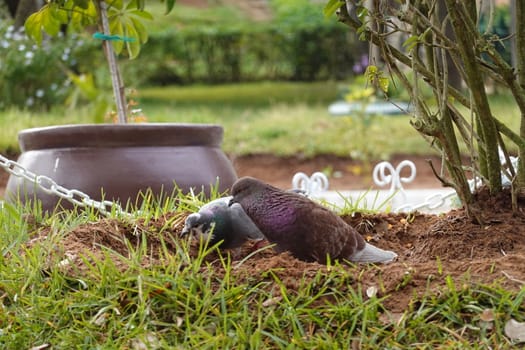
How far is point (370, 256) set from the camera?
2.02 metres

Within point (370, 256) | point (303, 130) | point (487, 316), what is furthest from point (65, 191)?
point (303, 130)

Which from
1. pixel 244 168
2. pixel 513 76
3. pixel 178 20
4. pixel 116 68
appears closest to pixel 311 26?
pixel 178 20

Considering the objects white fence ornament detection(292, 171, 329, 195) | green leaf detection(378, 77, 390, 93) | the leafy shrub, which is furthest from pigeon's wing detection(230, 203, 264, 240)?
the leafy shrub

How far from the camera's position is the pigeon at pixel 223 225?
6.71 feet

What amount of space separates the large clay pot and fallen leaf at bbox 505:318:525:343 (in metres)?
1.62

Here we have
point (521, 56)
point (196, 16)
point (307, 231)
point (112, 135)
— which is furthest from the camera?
point (196, 16)

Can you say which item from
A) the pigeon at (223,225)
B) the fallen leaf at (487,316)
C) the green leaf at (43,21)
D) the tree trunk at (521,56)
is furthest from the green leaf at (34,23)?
the fallen leaf at (487,316)

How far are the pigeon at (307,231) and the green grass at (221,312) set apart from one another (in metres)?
0.18

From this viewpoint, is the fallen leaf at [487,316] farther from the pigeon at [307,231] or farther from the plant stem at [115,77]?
the plant stem at [115,77]

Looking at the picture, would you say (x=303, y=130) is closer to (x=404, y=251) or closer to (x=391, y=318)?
(x=404, y=251)

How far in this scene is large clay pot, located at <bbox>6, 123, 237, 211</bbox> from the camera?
2861 millimetres

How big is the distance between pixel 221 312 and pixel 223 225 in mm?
422

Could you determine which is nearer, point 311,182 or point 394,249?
point 394,249

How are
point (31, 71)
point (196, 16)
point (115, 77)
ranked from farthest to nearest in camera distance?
point (196, 16) → point (31, 71) → point (115, 77)
